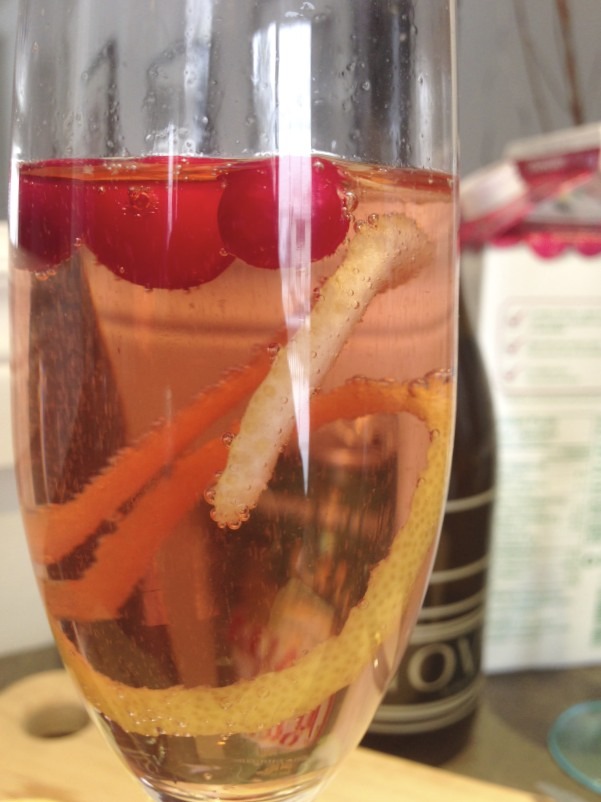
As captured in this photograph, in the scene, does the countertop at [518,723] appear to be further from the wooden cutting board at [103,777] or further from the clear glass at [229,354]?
the clear glass at [229,354]

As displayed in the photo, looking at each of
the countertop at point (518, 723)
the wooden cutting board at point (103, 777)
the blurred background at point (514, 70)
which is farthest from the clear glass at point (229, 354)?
the blurred background at point (514, 70)

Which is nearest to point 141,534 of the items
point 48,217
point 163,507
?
point 163,507

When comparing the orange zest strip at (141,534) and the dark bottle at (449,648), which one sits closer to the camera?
the orange zest strip at (141,534)

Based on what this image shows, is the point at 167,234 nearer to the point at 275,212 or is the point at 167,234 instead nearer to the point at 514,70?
the point at 275,212

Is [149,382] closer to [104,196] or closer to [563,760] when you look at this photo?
[104,196]

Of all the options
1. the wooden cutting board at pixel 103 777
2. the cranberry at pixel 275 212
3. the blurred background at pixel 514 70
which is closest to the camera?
the cranberry at pixel 275 212

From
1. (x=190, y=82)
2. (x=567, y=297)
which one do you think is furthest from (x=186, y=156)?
(x=567, y=297)
